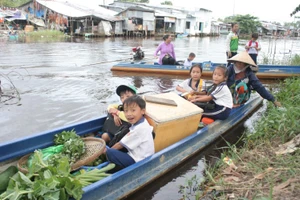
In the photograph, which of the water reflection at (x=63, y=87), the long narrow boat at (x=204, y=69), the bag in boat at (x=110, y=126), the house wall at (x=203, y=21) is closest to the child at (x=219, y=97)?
the bag in boat at (x=110, y=126)

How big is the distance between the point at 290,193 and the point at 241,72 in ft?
11.4

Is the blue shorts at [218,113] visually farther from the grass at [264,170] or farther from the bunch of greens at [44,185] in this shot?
the bunch of greens at [44,185]

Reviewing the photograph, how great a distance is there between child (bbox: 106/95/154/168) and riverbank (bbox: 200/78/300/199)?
95 centimetres

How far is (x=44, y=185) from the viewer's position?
100 inches

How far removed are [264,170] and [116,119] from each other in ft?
7.12

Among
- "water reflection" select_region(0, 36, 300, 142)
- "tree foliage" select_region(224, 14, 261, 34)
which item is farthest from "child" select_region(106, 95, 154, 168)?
"tree foliage" select_region(224, 14, 261, 34)

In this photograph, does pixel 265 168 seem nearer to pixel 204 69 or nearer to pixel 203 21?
pixel 204 69

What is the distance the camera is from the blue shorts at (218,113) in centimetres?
534

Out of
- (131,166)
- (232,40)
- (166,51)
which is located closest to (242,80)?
(131,166)

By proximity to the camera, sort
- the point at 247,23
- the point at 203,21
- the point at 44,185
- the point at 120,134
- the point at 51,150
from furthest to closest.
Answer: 1. the point at 203,21
2. the point at 247,23
3. the point at 120,134
4. the point at 51,150
5. the point at 44,185

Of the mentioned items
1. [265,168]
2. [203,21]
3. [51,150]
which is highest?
[203,21]

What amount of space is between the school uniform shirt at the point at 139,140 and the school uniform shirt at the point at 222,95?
2056 mm

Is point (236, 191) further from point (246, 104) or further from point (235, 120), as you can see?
point (246, 104)

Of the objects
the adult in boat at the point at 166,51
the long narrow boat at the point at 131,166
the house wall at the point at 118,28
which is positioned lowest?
the long narrow boat at the point at 131,166
